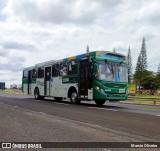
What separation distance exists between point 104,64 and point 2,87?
8884 cm

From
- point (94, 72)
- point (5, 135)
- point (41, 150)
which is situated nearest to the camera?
point (41, 150)

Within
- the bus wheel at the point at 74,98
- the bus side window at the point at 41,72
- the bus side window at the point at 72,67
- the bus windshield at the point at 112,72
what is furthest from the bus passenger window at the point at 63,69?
the bus windshield at the point at 112,72

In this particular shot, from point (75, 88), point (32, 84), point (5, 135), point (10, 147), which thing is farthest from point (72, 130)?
point (32, 84)

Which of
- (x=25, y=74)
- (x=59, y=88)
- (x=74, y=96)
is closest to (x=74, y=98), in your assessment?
(x=74, y=96)

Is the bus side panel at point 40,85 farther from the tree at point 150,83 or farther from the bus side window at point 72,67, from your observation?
the tree at point 150,83

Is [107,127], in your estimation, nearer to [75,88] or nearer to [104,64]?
[104,64]

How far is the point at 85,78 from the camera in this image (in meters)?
19.9

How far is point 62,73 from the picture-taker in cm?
2312

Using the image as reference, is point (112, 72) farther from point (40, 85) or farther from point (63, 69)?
point (40, 85)

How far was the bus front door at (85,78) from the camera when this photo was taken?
19500 mm

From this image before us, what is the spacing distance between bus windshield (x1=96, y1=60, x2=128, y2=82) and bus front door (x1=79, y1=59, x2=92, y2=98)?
859 mm

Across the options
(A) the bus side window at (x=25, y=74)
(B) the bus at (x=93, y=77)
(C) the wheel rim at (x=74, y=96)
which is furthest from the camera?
(A) the bus side window at (x=25, y=74)

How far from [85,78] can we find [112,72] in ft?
6.00

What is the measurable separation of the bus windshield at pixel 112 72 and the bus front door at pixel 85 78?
0.86 m
